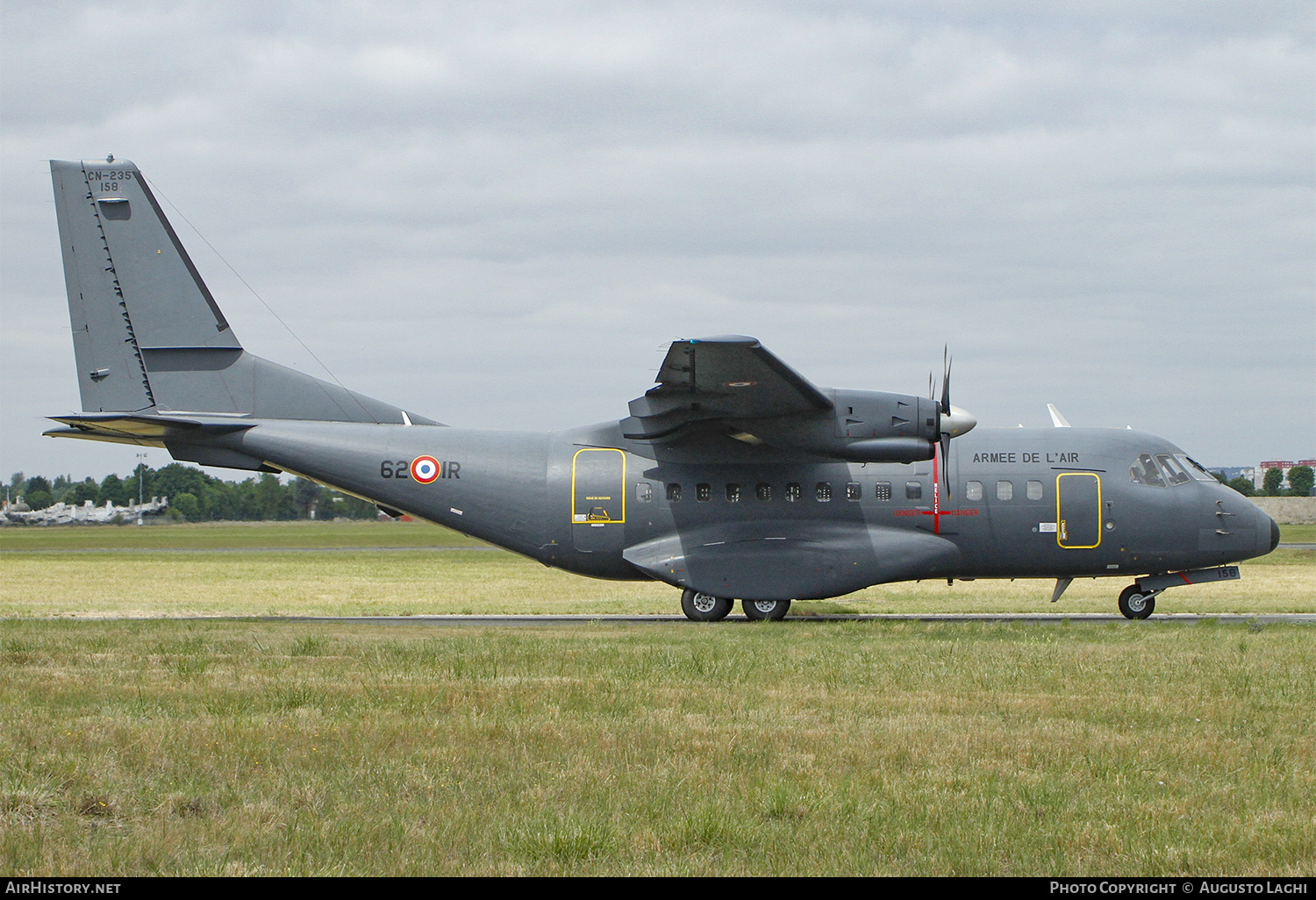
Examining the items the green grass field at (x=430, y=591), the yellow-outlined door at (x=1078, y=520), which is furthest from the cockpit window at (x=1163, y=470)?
the green grass field at (x=430, y=591)

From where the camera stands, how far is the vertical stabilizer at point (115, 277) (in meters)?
21.3

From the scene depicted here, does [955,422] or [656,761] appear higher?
[955,422]

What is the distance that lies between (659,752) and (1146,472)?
15815 mm

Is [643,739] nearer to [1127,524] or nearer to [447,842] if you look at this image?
[447,842]

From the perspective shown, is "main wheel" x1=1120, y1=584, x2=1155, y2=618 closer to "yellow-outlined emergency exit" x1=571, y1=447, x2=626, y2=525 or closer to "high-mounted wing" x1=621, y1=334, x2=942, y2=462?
"high-mounted wing" x1=621, y1=334, x2=942, y2=462

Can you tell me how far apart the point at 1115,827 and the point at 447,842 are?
391cm

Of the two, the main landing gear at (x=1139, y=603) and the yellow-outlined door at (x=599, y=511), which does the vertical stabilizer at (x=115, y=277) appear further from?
the main landing gear at (x=1139, y=603)

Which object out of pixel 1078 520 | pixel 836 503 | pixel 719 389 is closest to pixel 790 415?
pixel 719 389

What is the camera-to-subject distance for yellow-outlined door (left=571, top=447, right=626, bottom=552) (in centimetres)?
2161

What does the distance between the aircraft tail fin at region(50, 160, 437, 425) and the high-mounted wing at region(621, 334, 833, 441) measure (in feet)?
26.7

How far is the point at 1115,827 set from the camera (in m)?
6.77

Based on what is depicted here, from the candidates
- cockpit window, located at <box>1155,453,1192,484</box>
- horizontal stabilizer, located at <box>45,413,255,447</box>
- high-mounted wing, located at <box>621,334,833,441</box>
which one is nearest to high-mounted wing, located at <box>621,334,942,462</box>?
high-mounted wing, located at <box>621,334,833,441</box>

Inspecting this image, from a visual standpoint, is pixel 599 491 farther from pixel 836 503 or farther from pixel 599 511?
pixel 836 503

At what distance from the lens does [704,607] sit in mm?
21688
